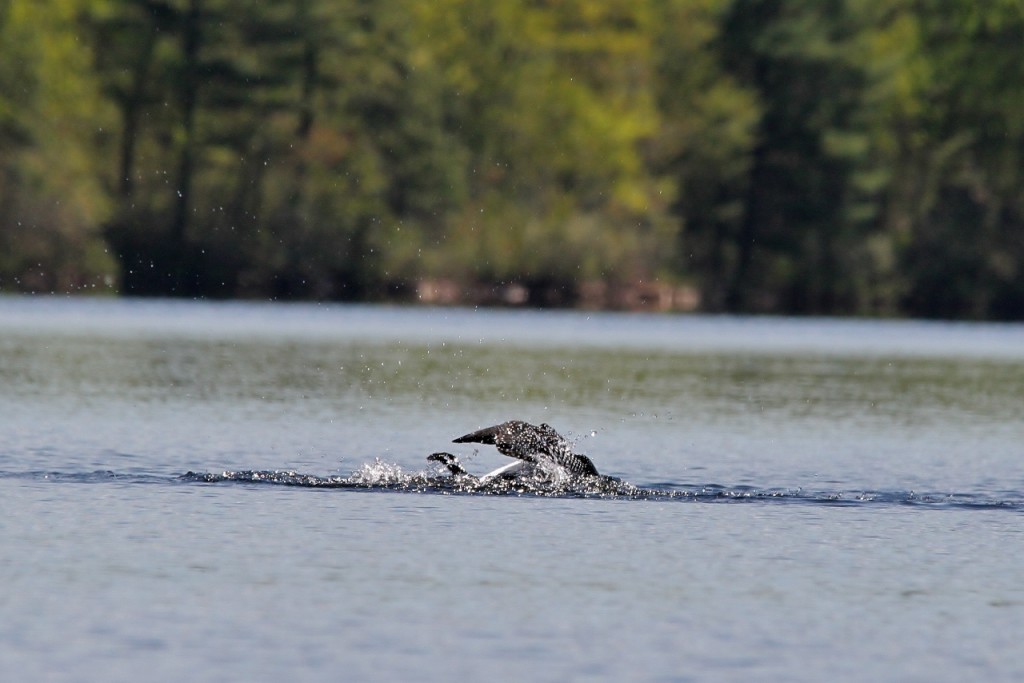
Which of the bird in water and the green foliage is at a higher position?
the green foliage

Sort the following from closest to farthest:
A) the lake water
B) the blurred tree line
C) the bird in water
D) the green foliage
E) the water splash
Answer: the lake water < the bird in water < the water splash < the green foliage < the blurred tree line

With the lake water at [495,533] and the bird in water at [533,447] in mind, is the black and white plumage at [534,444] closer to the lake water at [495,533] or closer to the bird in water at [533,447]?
the bird in water at [533,447]

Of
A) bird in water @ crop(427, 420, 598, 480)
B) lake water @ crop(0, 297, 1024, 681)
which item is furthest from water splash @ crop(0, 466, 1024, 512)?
bird in water @ crop(427, 420, 598, 480)

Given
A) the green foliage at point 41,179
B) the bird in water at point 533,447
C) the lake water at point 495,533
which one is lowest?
the lake water at point 495,533

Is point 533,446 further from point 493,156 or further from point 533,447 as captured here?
point 493,156

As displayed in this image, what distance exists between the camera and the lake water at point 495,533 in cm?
1480

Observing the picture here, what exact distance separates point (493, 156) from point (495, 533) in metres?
87.5

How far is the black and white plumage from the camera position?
23.3 meters

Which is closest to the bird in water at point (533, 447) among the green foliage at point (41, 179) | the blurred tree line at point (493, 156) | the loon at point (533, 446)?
the loon at point (533, 446)

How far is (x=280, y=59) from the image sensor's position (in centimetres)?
10025

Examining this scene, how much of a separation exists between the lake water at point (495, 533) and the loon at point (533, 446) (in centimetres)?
34

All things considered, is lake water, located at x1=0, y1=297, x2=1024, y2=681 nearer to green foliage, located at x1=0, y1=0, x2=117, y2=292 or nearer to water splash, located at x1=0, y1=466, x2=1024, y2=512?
water splash, located at x1=0, y1=466, x2=1024, y2=512

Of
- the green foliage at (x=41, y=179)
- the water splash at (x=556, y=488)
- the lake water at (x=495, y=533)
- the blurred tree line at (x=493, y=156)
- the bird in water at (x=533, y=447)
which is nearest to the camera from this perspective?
the lake water at (x=495, y=533)

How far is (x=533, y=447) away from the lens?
23.5 m
